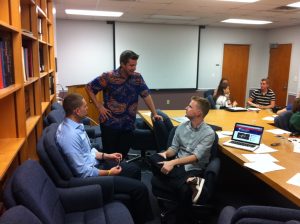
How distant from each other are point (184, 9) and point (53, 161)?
4.22 m

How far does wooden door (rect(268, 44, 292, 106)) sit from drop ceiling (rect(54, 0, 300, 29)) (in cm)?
134

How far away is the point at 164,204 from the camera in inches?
106

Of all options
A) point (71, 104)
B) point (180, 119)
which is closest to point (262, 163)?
point (71, 104)

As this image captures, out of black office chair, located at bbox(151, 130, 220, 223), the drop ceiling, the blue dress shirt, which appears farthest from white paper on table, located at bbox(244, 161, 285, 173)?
the drop ceiling

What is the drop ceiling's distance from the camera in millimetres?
4598

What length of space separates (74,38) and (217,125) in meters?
4.50

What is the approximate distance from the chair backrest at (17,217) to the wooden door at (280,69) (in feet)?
24.5

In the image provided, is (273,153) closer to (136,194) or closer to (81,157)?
(136,194)

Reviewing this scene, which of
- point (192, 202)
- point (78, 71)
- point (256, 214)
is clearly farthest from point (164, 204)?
point (78, 71)

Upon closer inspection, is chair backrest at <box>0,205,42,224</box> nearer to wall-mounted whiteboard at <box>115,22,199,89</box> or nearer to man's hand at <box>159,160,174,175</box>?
man's hand at <box>159,160,174,175</box>

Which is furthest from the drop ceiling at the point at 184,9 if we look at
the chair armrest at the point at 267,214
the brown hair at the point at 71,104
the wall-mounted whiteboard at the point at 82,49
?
the chair armrest at the point at 267,214

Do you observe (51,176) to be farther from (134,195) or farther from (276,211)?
(276,211)

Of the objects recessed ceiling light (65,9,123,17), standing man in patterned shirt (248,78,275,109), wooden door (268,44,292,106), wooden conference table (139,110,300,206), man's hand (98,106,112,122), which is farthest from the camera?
wooden door (268,44,292,106)

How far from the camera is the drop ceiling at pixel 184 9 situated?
4.60 meters
